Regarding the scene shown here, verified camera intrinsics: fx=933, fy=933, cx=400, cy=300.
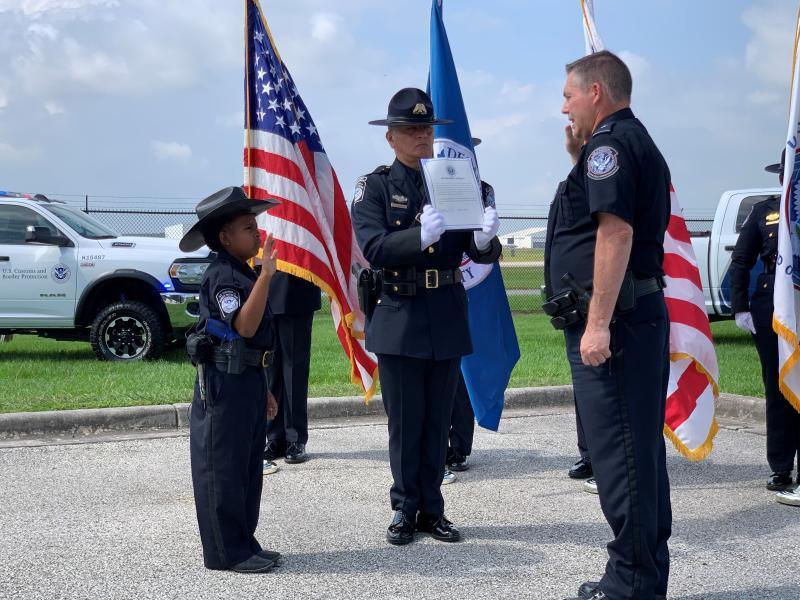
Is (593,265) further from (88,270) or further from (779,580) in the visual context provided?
(88,270)

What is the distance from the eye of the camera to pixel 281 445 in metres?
6.42

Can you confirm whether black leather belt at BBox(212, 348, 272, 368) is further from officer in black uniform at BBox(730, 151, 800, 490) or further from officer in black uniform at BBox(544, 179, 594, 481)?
officer in black uniform at BBox(730, 151, 800, 490)

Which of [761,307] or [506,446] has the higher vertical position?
[761,307]

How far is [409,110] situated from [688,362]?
245 centimetres

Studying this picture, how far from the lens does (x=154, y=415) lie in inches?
289

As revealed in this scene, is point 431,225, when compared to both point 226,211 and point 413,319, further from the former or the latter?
point 226,211

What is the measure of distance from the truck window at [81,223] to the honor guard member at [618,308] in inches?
355

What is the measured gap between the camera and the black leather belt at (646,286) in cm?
357

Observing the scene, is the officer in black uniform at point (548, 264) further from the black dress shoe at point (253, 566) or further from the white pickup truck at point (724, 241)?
the white pickup truck at point (724, 241)

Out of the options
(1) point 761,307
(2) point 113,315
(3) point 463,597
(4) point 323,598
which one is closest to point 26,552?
(4) point 323,598

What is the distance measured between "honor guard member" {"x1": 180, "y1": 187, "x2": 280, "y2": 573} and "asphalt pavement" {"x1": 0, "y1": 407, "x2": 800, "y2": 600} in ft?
0.68

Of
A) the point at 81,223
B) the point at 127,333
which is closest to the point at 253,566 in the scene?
the point at 127,333

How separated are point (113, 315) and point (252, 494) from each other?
734cm

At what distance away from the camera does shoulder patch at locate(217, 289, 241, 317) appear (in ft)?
13.3
